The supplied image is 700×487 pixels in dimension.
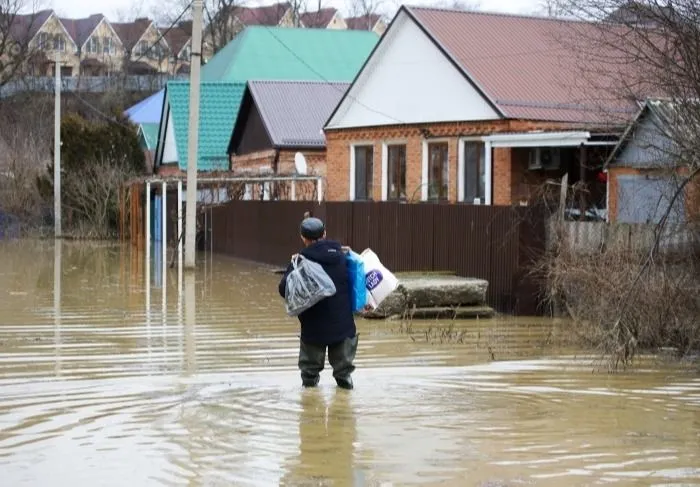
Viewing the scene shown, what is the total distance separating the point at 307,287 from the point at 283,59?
148 ft

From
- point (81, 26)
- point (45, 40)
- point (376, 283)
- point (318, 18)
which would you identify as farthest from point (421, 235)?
point (81, 26)

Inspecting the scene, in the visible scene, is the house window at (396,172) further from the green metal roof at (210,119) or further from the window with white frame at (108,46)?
the window with white frame at (108,46)

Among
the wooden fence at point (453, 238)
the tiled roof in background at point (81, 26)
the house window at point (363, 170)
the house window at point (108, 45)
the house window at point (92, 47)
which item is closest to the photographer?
the wooden fence at point (453, 238)

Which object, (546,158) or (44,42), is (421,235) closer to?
(546,158)

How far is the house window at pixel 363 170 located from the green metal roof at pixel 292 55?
1570cm

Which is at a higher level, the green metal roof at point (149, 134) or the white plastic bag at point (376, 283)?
the green metal roof at point (149, 134)

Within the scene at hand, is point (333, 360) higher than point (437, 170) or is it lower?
lower

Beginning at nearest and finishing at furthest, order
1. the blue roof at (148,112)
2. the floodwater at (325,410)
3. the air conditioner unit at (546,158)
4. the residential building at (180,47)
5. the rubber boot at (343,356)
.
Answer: the floodwater at (325,410), the rubber boot at (343,356), the air conditioner unit at (546,158), the blue roof at (148,112), the residential building at (180,47)

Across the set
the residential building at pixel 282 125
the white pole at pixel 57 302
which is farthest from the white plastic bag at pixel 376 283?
the residential building at pixel 282 125

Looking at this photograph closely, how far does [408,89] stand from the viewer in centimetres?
3494

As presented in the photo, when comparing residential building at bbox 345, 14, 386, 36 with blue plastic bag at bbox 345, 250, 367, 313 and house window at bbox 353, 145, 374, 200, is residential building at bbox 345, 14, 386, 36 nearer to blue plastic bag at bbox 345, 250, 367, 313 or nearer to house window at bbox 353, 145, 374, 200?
house window at bbox 353, 145, 374, 200

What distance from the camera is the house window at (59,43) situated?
10643cm

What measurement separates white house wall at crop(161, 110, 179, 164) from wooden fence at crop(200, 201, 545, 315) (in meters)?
22.4

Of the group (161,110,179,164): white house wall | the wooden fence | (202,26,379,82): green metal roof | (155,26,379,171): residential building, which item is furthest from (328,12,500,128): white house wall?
(161,110,179,164): white house wall
